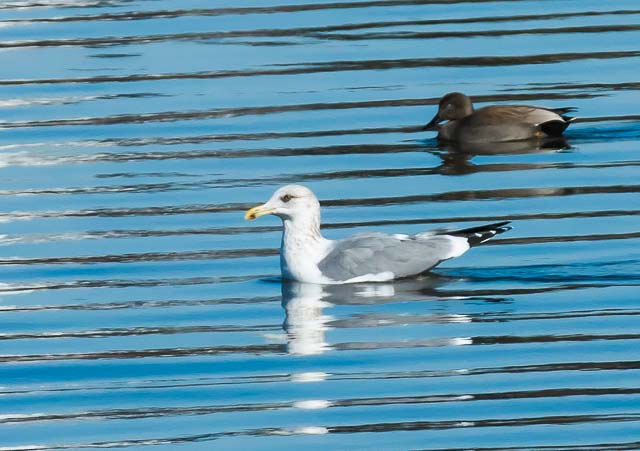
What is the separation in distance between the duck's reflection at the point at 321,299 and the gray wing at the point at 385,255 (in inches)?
3.9

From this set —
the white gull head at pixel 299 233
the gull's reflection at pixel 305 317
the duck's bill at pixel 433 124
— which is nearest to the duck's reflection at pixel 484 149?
the duck's bill at pixel 433 124

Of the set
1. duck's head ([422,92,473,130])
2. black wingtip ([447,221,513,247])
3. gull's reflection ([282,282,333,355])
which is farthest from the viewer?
duck's head ([422,92,473,130])

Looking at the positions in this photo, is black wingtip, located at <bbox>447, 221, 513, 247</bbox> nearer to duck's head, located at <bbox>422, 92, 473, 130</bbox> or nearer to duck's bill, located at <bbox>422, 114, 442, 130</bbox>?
duck's head, located at <bbox>422, 92, 473, 130</bbox>

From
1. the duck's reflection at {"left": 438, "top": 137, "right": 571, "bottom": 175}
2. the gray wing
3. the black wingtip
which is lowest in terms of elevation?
the gray wing

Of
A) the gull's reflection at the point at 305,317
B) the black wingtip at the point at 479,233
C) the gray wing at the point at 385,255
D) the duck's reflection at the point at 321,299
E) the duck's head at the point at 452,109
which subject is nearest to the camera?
the gull's reflection at the point at 305,317

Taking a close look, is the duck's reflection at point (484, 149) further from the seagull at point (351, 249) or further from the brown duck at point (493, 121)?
the seagull at point (351, 249)

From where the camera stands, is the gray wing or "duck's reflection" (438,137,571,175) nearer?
the gray wing

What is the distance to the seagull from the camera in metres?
13.0

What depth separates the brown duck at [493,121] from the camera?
17250mm

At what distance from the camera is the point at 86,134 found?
17.9m

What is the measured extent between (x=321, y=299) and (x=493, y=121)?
5155 mm

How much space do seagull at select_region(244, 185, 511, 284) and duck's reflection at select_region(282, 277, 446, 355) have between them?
0.06m

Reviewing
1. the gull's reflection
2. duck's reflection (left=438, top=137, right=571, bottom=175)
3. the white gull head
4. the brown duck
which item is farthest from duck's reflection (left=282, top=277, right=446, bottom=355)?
the brown duck

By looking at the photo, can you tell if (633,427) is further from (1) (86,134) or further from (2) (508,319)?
(1) (86,134)
